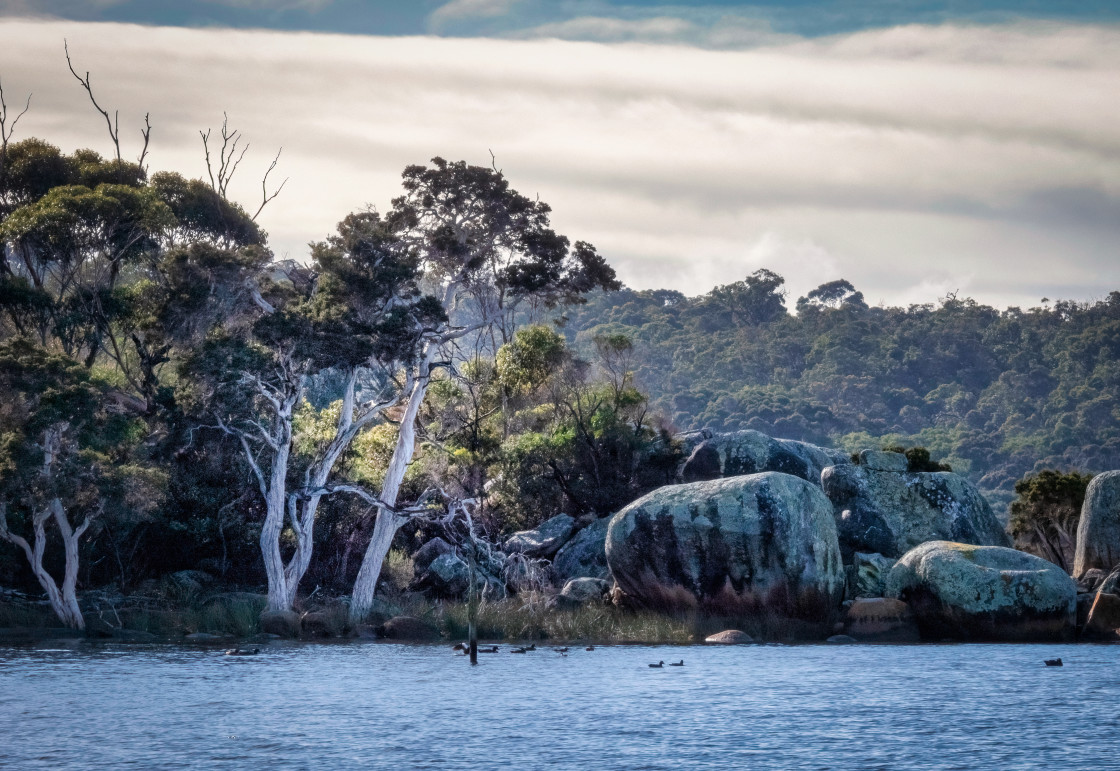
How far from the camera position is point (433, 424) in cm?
4822

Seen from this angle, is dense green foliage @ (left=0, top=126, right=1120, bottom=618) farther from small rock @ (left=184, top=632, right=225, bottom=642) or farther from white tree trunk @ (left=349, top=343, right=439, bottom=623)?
small rock @ (left=184, top=632, right=225, bottom=642)

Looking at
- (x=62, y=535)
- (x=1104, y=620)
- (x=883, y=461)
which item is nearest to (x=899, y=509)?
(x=883, y=461)

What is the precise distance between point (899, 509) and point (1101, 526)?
748cm

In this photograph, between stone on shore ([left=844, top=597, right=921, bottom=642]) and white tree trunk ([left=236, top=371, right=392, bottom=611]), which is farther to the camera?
white tree trunk ([left=236, top=371, right=392, bottom=611])

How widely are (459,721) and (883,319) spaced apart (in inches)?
5338

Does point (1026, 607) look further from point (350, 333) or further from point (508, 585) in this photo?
point (350, 333)

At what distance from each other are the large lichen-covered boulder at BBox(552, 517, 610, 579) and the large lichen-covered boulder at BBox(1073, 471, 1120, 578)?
17479mm

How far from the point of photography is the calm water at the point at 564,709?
70.9 ft

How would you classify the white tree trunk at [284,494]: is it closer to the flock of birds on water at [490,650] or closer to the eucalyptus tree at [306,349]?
the eucalyptus tree at [306,349]

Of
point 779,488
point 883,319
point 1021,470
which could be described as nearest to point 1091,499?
point 779,488

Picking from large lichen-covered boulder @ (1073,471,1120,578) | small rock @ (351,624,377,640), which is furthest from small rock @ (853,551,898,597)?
small rock @ (351,624,377,640)

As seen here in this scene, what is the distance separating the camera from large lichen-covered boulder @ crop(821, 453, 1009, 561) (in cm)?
4572

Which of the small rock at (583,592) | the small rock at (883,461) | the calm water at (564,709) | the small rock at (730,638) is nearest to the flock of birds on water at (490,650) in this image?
the calm water at (564,709)

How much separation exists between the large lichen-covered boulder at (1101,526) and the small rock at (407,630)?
23.9 meters
